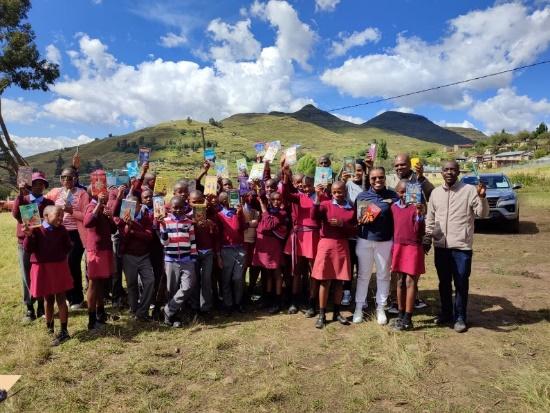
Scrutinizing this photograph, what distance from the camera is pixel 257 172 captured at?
5.94 meters

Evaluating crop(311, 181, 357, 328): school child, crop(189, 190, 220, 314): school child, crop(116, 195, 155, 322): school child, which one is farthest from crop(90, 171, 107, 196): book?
crop(311, 181, 357, 328): school child

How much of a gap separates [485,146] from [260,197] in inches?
3098

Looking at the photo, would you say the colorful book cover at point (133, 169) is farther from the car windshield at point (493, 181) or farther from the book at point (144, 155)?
the car windshield at point (493, 181)

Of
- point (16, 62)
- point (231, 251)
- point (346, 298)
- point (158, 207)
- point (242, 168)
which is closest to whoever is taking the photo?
point (158, 207)

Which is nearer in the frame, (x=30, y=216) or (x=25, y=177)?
(x=30, y=216)

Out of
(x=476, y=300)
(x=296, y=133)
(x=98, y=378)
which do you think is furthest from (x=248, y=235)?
(x=296, y=133)

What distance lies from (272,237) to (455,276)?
2.55 metres

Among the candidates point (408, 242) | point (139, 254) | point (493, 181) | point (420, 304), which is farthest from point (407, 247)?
point (493, 181)

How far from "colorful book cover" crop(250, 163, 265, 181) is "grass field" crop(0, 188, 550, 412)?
2.06 metres

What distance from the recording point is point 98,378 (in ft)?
13.7

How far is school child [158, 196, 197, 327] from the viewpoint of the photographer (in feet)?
17.9

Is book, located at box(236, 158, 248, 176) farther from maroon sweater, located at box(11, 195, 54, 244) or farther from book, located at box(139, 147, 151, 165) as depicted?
maroon sweater, located at box(11, 195, 54, 244)

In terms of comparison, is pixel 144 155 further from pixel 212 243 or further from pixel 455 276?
pixel 455 276

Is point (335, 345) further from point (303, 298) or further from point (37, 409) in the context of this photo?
point (37, 409)
